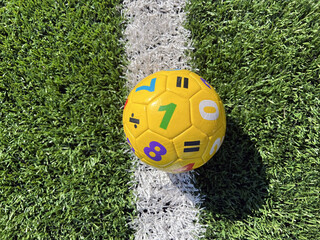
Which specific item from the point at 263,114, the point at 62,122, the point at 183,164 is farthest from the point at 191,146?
the point at 62,122

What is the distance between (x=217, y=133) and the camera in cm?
181

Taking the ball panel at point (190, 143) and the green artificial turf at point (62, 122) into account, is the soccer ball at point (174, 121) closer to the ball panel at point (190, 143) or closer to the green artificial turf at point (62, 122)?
the ball panel at point (190, 143)

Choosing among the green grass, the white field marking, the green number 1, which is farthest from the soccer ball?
the green grass

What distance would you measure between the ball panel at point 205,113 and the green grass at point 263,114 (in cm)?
88

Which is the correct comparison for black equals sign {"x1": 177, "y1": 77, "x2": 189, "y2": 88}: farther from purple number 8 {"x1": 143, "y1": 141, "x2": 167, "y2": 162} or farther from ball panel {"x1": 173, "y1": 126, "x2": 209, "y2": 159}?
purple number 8 {"x1": 143, "y1": 141, "x2": 167, "y2": 162}

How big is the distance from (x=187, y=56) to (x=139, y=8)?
0.97 m

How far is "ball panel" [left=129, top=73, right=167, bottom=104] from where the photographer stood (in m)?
1.75

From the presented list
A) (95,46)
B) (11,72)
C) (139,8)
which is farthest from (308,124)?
(11,72)

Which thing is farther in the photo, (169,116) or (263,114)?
(263,114)

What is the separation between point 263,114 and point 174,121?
4.87 ft

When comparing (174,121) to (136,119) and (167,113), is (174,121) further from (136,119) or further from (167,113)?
(136,119)

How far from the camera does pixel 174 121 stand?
1.66 metres

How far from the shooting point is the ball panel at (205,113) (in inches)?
66.7

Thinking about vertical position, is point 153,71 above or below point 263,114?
above
